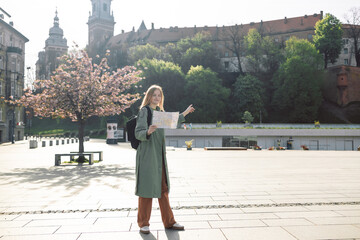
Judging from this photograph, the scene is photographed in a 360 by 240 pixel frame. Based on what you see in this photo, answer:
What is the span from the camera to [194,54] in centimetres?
6612

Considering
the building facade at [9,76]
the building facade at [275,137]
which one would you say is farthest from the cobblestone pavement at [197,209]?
the building facade at [9,76]

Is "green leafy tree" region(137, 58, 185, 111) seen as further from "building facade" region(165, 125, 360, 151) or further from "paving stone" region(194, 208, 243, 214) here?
"paving stone" region(194, 208, 243, 214)

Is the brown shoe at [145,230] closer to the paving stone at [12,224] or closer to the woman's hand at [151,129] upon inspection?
the woman's hand at [151,129]

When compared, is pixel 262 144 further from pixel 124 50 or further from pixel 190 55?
pixel 124 50

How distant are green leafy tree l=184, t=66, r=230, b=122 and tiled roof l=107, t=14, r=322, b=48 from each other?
107 ft

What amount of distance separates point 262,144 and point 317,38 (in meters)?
37.7

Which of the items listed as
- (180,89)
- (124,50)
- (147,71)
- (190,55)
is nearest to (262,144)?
(180,89)

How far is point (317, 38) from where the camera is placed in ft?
218

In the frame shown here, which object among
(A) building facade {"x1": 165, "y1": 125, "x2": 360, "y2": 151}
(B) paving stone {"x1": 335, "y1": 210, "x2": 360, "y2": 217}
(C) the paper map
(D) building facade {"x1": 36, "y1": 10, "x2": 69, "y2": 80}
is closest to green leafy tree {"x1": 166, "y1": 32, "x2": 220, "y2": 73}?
(A) building facade {"x1": 165, "y1": 125, "x2": 360, "y2": 151}

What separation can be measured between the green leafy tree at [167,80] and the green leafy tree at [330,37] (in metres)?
30.6

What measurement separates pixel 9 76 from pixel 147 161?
153 ft

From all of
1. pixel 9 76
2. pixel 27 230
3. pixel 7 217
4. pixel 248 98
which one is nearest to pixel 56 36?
pixel 9 76

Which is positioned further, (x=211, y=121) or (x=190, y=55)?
(x=190, y=55)

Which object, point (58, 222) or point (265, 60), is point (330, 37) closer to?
point (265, 60)
